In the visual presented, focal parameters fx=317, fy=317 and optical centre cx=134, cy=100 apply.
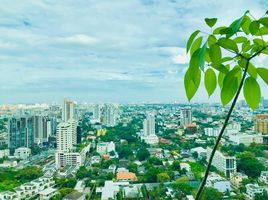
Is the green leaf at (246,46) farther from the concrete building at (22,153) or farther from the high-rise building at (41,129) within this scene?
the high-rise building at (41,129)

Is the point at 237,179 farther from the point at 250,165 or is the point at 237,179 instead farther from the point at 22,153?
the point at 22,153

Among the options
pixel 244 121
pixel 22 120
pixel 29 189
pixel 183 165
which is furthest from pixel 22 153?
pixel 244 121

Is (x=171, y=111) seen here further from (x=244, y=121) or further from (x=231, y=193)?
(x=231, y=193)

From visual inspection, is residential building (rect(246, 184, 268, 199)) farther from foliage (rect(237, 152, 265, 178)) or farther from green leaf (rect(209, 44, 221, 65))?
green leaf (rect(209, 44, 221, 65))

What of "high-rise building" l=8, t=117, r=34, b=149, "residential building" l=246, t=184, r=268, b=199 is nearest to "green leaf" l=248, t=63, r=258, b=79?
"residential building" l=246, t=184, r=268, b=199

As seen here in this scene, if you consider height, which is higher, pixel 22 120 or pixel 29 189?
pixel 22 120

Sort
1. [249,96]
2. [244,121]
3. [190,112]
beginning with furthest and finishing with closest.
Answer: [190,112], [244,121], [249,96]
